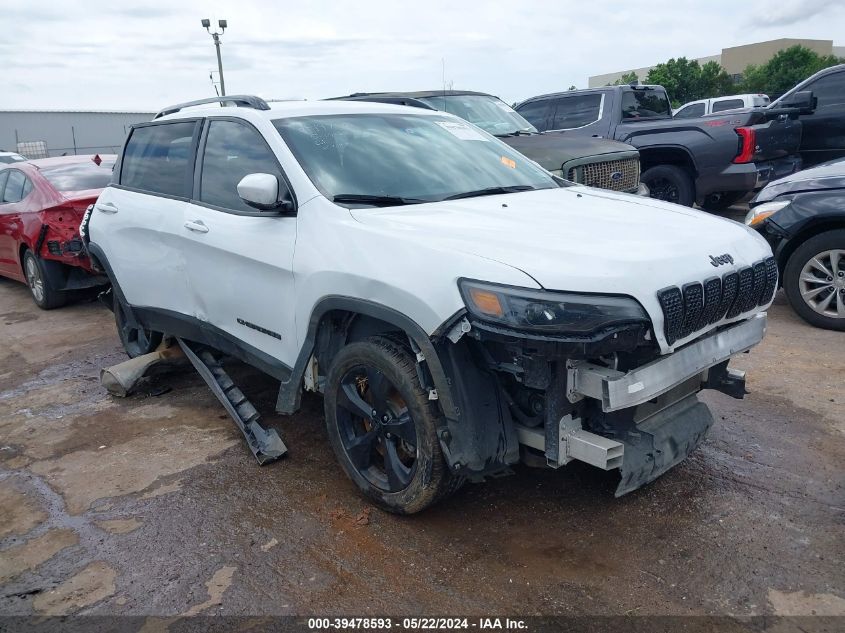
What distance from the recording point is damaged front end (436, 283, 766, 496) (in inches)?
102

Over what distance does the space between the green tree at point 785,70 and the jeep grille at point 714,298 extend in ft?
127

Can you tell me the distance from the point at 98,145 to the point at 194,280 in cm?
4472

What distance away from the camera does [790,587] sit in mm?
2785

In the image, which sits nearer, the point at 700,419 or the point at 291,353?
the point at 700,419

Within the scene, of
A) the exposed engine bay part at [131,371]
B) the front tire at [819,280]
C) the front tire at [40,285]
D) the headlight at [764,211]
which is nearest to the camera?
the exposed engine bay part at [131,371]

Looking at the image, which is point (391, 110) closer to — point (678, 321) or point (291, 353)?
point (291, 353)

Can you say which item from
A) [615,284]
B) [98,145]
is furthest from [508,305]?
[98,145]

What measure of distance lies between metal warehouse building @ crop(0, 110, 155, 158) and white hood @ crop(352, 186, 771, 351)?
40485mm

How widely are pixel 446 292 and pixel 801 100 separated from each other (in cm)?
889

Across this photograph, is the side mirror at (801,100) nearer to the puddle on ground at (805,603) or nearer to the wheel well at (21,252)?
the puddle on ground at (805,603)

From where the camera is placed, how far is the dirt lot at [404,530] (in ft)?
9.32

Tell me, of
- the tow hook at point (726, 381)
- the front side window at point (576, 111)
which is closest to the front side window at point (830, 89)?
the front side window at point (576, 111)

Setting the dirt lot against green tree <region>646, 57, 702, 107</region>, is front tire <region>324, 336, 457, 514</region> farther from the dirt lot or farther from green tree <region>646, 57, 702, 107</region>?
green tree <region>646, 57, 702, 107</region>

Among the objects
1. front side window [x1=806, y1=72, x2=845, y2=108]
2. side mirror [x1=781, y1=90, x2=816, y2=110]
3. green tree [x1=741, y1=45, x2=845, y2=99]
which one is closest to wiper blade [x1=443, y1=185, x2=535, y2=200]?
side mirror [x1=781, y1=90, x2=816, y2=110]
